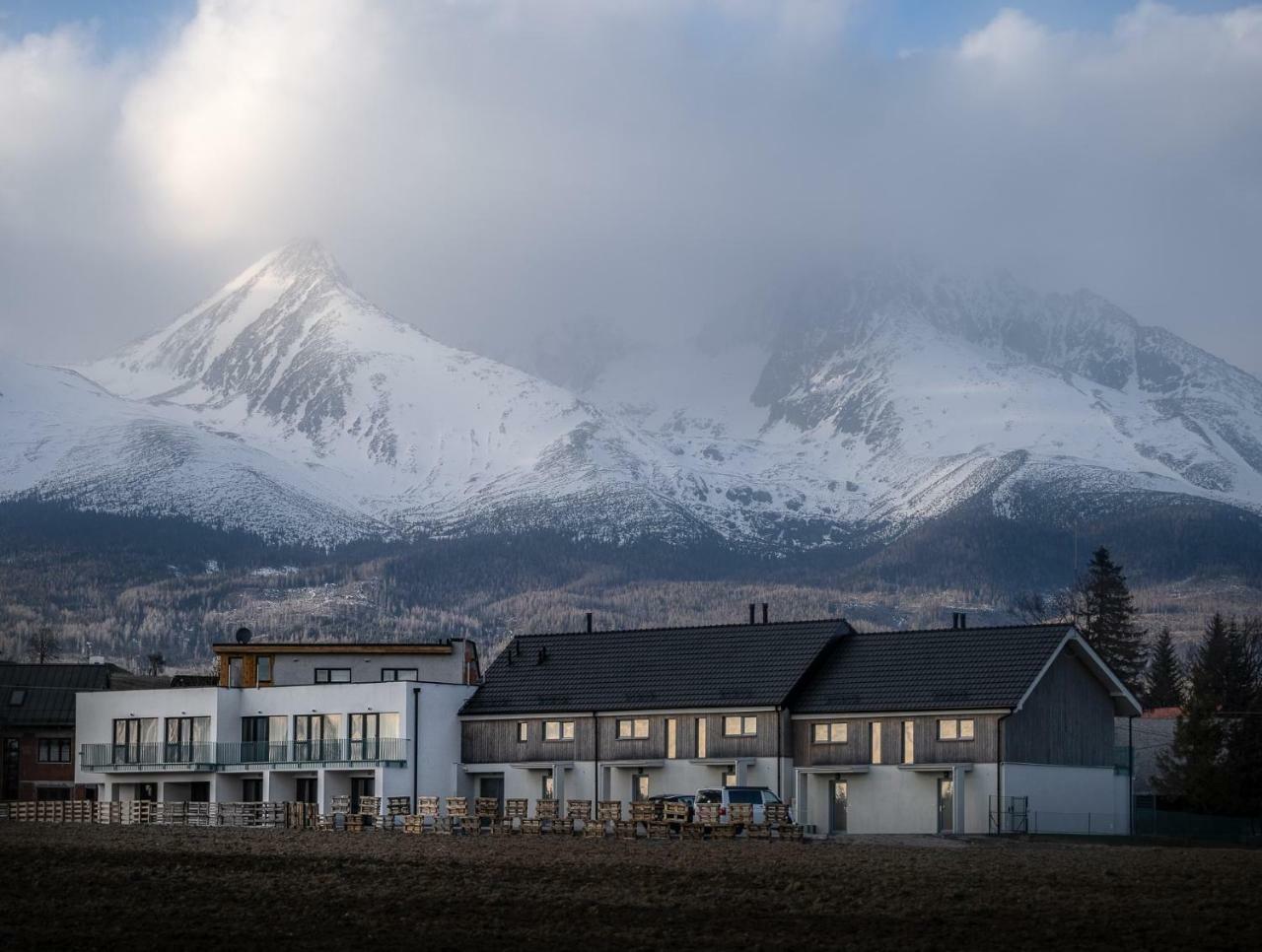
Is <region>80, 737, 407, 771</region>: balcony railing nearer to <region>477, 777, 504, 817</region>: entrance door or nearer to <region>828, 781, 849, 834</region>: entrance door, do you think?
<region>477, 777, 504, 817</region>: entrance door

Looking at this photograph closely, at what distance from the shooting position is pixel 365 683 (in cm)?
8850

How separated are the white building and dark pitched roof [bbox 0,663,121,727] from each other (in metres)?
17.2

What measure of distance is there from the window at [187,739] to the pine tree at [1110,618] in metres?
68.4

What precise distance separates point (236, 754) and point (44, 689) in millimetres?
27865

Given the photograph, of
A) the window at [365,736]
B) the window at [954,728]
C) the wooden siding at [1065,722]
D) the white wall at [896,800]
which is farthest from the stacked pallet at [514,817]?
the wooden siding at [1065,722]

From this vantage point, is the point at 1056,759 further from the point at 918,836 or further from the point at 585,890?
the point at 585,890

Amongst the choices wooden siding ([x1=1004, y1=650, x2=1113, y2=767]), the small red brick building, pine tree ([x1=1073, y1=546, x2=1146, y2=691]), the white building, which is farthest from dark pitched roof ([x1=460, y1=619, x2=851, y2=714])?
pine tree ([x1=1073, y1=546, x2=1146, y2=691])

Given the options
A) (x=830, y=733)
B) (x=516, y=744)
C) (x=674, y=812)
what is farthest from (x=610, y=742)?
(x=674, y=812)

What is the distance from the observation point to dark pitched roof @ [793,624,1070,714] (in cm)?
7869

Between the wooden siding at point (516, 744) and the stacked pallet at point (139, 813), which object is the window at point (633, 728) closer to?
the wooden siding at point (516, 744)

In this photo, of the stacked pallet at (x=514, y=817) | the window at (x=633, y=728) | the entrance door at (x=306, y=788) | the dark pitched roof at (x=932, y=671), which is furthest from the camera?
the entrance door at (x=306, y=788)

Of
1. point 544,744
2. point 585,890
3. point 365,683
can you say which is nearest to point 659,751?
point 544,744

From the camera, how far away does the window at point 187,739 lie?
9138 cm

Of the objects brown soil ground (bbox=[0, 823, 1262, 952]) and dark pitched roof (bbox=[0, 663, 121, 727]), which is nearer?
brown soil ground (bbox=[0, 823, 1262, 952])
